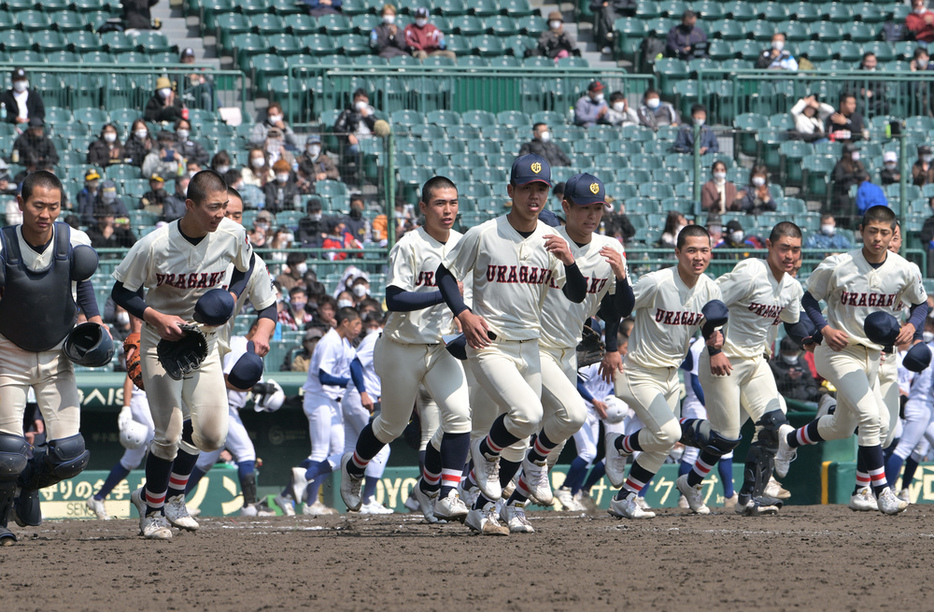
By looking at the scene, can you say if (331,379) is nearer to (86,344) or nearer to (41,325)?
(86,344)

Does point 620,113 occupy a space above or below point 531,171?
below

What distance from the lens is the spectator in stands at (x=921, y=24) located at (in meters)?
21.9

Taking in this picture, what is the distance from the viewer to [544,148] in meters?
16.6

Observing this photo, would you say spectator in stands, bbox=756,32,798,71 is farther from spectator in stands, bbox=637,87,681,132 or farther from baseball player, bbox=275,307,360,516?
baseball player, bbox=275,307,360,516

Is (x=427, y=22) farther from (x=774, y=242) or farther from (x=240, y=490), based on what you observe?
(x=774, y=242)

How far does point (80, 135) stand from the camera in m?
16.0

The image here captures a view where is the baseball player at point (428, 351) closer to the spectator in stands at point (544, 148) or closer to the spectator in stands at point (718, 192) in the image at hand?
the spectator in stands at point (718, 192)

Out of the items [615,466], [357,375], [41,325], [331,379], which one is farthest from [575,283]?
[331,379]

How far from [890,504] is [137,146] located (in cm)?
1010

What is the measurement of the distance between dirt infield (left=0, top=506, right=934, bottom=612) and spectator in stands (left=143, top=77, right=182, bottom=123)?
8.83m

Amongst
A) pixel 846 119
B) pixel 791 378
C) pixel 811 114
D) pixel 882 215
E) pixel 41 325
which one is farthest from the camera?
pixel 811 114

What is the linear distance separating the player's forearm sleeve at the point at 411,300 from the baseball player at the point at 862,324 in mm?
3487

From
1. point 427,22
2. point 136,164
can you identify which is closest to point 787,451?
point 136,164

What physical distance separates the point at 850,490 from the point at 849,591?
7836mm
